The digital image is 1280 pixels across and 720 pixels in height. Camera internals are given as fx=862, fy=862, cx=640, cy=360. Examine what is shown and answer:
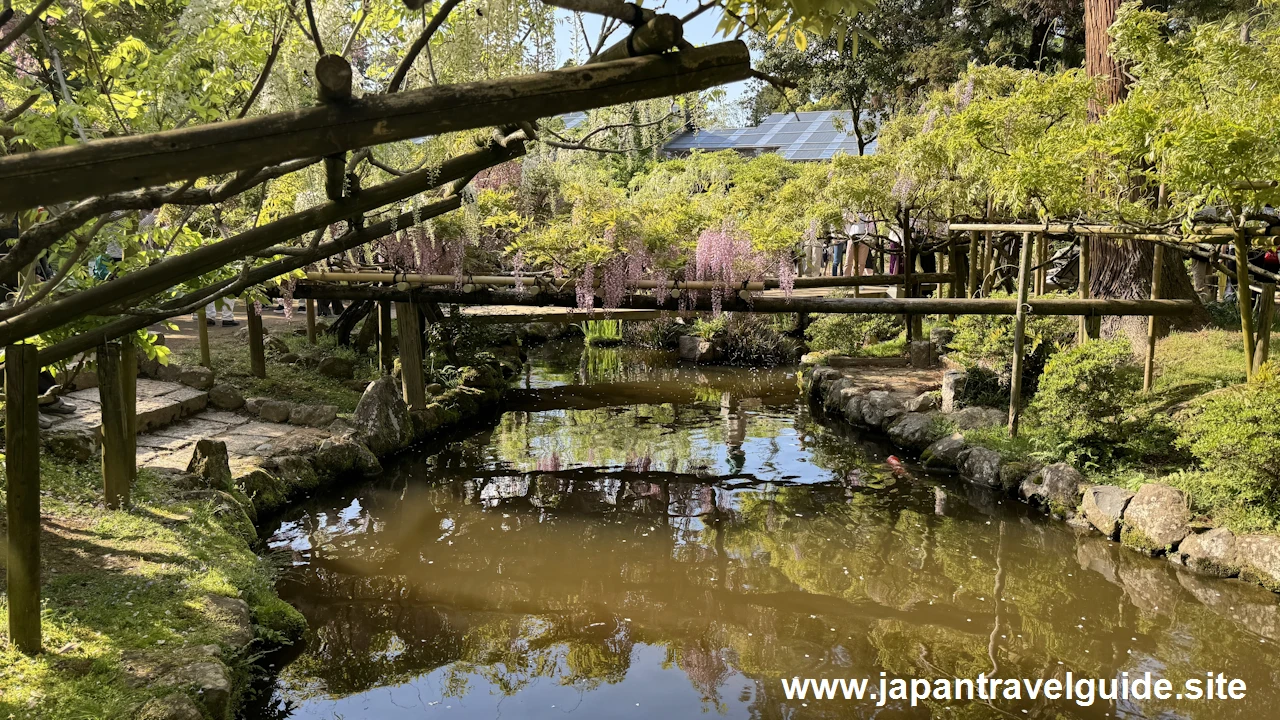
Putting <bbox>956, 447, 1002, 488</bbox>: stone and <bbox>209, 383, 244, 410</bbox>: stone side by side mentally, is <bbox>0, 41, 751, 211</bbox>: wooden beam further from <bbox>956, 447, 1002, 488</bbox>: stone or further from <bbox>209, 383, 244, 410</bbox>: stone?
<bbox>209, 383, 244, 410</bbox>: stone

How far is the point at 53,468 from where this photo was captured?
5234 mm

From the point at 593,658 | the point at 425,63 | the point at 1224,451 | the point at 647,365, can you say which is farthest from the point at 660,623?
the point at 647,365

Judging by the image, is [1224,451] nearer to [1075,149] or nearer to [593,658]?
[1075,149]

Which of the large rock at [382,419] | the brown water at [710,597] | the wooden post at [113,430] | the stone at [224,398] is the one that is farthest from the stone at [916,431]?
the wooden post at [113,430]

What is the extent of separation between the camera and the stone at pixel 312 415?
7.85 meters

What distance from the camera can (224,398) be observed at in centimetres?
788

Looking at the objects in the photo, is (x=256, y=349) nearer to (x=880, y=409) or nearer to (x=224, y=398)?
(x=224, y=398)

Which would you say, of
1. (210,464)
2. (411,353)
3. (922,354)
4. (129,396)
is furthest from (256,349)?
(922,354)

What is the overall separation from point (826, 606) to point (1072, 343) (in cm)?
478

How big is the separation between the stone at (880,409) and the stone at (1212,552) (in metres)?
3.41

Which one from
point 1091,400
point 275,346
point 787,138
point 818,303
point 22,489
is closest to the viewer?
point 22,489

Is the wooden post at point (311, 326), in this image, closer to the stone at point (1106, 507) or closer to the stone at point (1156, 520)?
the stone at point (1106, 507)

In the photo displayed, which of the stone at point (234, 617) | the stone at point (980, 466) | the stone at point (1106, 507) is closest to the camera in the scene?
the stone at point (234, 617)

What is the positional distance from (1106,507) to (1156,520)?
0.35 meters
